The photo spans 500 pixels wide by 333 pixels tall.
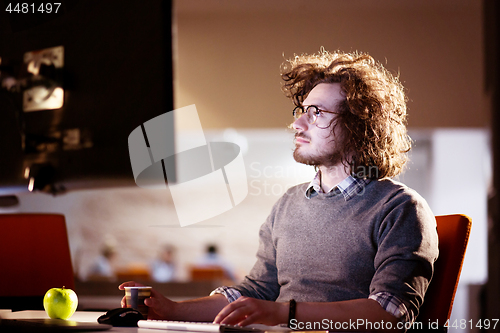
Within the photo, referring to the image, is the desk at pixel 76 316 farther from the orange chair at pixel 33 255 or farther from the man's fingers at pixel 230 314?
the orange chair at pixel 33 255

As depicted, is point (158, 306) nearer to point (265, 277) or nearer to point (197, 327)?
point (197, 327)

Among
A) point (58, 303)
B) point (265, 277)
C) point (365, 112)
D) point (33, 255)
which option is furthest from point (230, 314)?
point (33, 255)

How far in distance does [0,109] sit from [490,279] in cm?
132

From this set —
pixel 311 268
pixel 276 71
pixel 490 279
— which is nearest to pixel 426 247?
pixel 311 268

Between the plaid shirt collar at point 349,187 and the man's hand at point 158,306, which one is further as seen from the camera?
the plaid shirt collar at point 349,187

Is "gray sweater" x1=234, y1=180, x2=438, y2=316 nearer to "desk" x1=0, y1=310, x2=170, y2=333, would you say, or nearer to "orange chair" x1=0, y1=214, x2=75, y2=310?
"desk" x1=0, y1=310, x2=170, y2=333

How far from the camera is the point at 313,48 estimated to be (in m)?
3.36

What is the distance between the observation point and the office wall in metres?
3.29

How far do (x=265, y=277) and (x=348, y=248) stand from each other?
333 millimetres

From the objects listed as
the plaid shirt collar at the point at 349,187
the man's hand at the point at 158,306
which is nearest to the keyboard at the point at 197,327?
the man's hand at the point at 158,306

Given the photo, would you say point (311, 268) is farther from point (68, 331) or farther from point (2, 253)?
point (2, 253)

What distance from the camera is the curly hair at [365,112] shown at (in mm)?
1485

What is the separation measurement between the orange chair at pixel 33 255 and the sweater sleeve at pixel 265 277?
625mm

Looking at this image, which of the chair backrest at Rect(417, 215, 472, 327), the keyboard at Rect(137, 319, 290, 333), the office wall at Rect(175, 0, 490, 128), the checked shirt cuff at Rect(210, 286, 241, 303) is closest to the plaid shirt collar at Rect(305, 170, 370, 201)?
the chair backrest at Rect(417, 215, 472, 327)
